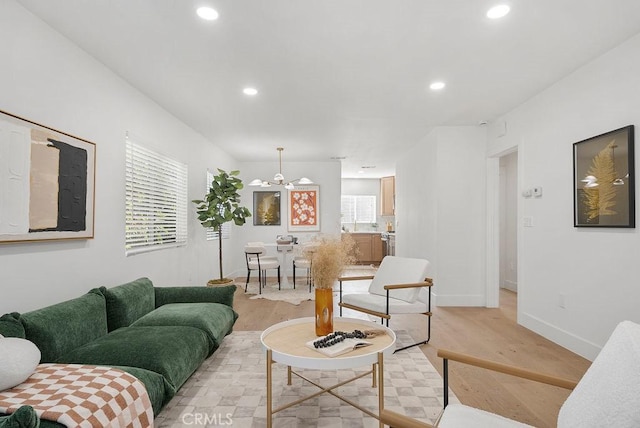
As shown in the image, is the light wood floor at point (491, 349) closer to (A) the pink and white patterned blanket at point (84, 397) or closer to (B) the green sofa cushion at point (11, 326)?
(A) the pink and white patterned blanket at point (84, 397)

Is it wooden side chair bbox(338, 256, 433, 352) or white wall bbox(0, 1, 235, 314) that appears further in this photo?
wooden side chair bbox(338, 256, 433, 352)

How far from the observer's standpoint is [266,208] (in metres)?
7.80

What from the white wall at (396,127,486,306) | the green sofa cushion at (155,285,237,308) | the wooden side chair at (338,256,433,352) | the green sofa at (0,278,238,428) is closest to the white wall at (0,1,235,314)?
the green sofa at (0,278,238,428)

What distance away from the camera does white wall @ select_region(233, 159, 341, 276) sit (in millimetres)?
7793

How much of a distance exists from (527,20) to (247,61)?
2.14 m

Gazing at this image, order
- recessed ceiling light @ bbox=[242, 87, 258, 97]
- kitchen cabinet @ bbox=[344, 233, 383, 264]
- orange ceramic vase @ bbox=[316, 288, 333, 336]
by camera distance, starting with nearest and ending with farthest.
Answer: orange ceramic vase @ bbox=[316, 288, 333, 336], recessed ceiling light @ bbox=[242, 87, 258, 97], kitchen cabinet @ bbox=[344, 233, 383, 264]

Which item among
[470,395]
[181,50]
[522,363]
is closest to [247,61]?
[181,50]

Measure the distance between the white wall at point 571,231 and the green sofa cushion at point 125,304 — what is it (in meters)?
3.93

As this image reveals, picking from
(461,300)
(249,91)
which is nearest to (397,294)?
(461,300)

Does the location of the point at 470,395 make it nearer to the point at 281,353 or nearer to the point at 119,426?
the point at 281,353

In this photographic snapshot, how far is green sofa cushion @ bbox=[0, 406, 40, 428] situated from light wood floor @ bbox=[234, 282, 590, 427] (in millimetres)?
2345

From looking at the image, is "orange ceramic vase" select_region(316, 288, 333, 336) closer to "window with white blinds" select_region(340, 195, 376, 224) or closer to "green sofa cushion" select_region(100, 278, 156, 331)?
"green sofa cushion" select_region(100, 278, 156, 331)

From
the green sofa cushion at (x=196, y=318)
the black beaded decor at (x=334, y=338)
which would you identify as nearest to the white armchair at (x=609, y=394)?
the black beaded decor at (x=334, y=338)

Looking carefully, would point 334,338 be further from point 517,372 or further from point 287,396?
point 517,372
